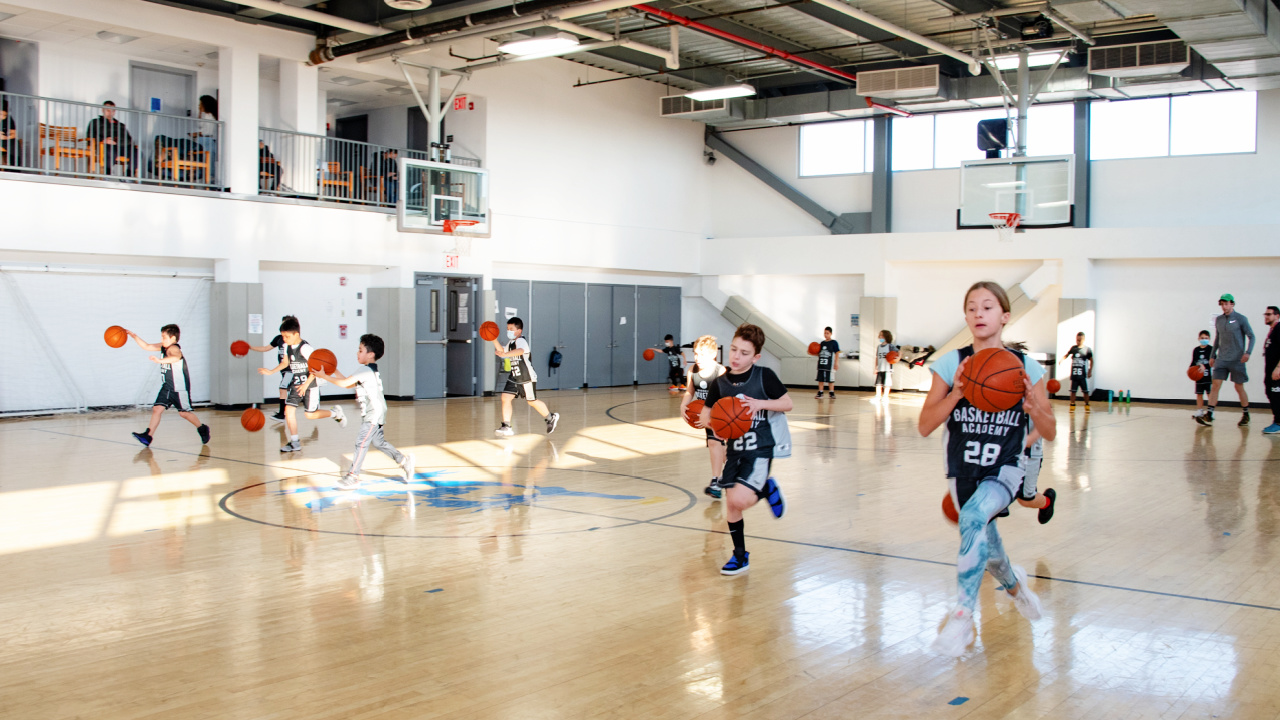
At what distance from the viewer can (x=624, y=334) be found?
24.6 m

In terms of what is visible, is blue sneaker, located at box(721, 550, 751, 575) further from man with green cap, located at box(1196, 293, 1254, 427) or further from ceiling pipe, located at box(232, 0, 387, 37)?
man with green cap, located at box(1196, 293, 1254, 427)

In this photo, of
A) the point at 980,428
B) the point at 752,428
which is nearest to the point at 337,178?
the point at 752,428

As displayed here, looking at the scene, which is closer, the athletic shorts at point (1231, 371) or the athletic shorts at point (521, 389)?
the athletic shorts at point (521, 389)

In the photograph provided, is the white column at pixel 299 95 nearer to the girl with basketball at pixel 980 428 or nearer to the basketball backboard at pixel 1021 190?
the basketball backboard at pixel 1021 190

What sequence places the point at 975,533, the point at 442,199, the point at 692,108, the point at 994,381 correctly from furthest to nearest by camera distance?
the point at 692,108 → the point at 442,199 → the point at 975,533 → the point at 994,381

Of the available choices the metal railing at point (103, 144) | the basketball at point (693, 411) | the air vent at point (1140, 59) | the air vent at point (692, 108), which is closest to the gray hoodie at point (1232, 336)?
the air vent at point (1140, 59)

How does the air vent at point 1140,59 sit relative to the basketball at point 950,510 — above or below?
above

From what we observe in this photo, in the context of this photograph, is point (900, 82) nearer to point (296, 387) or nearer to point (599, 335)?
point (599, 335)

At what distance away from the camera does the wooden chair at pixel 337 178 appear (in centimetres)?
1902

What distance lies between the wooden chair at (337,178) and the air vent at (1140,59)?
13.5 metres

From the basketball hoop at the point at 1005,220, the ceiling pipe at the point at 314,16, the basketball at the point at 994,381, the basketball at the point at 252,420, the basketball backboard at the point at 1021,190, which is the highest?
the ceiling pipe at the point at 314,16

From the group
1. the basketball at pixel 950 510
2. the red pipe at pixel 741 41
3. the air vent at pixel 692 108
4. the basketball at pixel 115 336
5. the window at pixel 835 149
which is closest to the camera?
the basketball at pixel 950 510

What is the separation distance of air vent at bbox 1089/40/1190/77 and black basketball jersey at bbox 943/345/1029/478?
13.9 metres

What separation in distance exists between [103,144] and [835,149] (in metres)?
16.2
